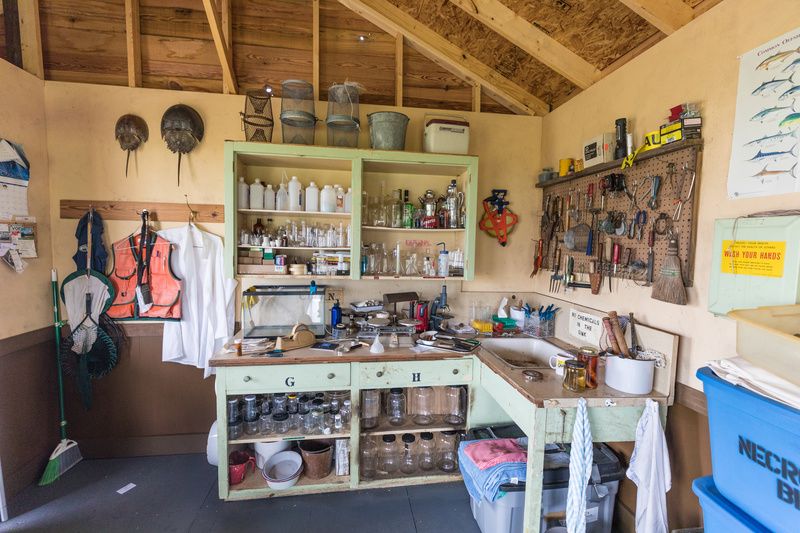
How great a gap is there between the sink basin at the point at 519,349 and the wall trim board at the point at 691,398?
836mm

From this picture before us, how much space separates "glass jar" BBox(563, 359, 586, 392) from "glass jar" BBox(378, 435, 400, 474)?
1.27 meters

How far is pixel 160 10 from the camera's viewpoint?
2459 mm

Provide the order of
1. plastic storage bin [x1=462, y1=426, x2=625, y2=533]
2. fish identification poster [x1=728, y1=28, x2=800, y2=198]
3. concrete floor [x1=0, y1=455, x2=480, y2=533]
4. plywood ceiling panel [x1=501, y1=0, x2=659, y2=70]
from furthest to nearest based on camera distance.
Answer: concrete floor [x1=0, y1=455, x2=480, y2=533] → plywood ceiling panel [x1=501, y1=0, x2=659, y2=70] → plastic storage bin [x1=462, y1=426, x2=625, y2=533] → fish identification poster [x1=728, y1=28, x2=800, y2=198]

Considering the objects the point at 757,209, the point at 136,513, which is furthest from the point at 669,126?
→ the point at 136,513

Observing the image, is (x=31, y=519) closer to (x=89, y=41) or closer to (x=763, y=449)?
(x=89, y=41)

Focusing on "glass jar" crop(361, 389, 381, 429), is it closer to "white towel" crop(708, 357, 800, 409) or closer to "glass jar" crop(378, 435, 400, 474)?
"glass jar" crop(378, 435, 400, 474)

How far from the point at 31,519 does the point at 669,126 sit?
381 cm

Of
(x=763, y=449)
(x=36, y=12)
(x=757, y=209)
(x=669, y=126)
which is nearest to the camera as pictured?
(x=763, y=449)

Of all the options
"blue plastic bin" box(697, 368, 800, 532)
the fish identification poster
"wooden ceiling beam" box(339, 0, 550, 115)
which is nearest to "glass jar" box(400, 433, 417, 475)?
"blue plastic bin" box(697, 368, 800, 532)

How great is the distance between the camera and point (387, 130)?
239cm

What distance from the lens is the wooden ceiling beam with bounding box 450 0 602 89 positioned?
6.82 feet

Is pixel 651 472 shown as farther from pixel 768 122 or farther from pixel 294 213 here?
pixel 294 213

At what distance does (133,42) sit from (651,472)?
3755mm

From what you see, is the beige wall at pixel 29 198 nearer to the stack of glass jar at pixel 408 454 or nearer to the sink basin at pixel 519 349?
the stack of glass jar at pixel 408 454
